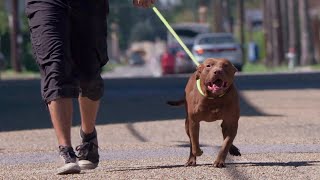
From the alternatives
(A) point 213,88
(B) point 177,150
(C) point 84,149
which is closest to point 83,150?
(C) point 84,149

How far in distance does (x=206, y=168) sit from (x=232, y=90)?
1.87ft

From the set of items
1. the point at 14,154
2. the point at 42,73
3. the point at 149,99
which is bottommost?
the point at 149,99

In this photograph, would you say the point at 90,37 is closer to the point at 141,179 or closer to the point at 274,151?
the point at 141,179

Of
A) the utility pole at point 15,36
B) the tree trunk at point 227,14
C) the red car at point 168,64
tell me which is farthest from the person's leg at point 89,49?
the tree trunk at point 227,14

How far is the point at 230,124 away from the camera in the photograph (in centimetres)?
747

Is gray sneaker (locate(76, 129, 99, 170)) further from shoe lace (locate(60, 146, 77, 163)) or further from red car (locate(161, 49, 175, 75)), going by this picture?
red car (locate(161, 49, 175, 75))

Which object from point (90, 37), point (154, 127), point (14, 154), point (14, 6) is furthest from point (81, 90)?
point (14, 6)

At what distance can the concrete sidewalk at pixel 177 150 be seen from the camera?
7.20m

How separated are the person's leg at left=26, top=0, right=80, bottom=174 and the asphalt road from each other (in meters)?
0.28

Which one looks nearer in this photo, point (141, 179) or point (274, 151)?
point (141, 179)

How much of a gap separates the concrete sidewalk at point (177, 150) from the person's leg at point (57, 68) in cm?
28

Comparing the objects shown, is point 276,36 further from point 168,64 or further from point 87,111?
point 87,111

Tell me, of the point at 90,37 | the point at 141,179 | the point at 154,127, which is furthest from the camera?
the point at 154,127

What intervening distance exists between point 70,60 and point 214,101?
1.02 meters
